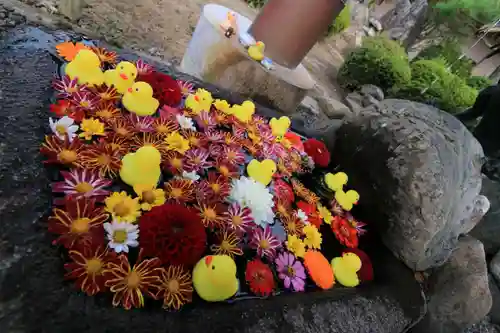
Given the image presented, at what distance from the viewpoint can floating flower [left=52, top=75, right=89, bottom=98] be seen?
1.80 m

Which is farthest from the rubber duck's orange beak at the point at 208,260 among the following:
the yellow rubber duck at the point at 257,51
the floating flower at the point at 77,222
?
the yellow rubber duck at the point at 257,51

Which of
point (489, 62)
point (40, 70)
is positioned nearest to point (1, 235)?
point (40, 70)

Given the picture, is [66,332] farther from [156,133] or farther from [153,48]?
[153,48]

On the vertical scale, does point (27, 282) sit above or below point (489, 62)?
above

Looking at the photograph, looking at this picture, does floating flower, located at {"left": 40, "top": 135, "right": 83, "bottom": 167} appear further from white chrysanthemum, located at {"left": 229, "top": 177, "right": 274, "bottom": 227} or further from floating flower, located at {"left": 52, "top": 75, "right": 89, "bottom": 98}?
white chrysanthemum, located at {"left": 229, "top": 177, "right": 274, "bottom": 227}

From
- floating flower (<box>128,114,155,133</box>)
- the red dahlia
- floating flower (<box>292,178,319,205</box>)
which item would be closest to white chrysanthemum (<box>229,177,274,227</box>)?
floating flower (<box>292,178,319,205</box>)

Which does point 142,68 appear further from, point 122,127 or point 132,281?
point 132,281

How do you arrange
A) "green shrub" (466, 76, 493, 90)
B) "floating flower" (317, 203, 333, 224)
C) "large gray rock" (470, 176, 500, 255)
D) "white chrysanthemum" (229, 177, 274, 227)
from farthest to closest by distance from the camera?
"green shrub" (466, 76, 493, 90) → "large gray rock" (470, 176, 500, 255) → "floating flower" (317, 203, 333, 224) → "white chrysanthemum" (229, 177, 274, 227)

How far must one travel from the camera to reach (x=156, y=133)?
1868mm

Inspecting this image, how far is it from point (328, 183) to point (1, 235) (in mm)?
1573

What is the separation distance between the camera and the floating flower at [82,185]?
143cm

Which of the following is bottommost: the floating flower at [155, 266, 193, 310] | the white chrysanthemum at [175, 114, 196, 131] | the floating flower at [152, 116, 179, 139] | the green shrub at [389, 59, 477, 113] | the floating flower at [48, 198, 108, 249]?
the green shrub at [389, 59, 477, 113]

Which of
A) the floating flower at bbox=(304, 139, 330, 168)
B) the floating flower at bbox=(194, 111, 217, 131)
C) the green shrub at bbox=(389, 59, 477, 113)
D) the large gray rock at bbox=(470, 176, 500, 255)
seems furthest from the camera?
the green shrub at bbox=(389, 59, 477, 113)

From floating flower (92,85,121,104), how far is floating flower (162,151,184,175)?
356mm
